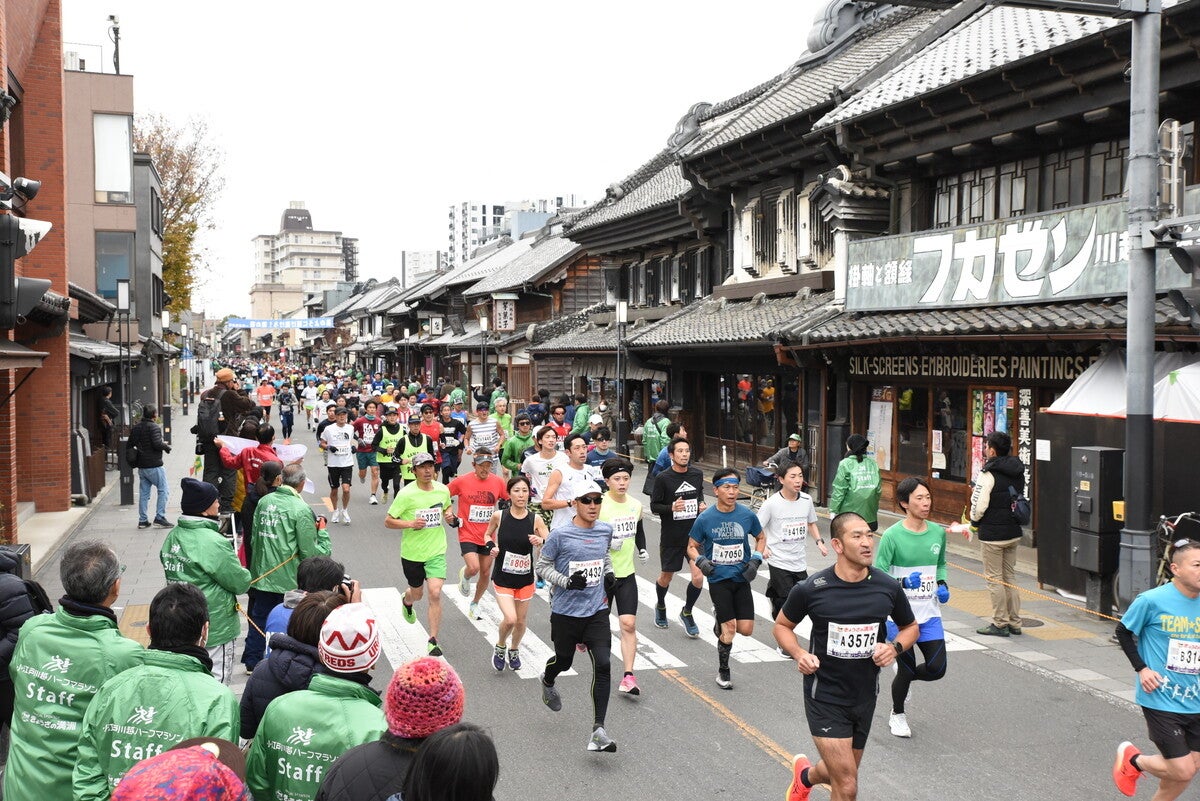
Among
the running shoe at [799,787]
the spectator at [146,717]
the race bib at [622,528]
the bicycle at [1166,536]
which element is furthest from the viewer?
the bicycle at [1166,536]

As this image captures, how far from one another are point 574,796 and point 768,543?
349 centimetres

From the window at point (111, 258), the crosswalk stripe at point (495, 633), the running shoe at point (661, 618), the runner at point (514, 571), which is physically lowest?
the crosswalk stripe at point (495, 633)

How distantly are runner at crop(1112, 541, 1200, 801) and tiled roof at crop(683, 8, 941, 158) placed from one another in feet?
50.2

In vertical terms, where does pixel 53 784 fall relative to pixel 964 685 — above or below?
above

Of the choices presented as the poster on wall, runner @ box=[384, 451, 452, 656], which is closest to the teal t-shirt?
runner @ box=[384, 451, 452, 656]

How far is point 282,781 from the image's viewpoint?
388cm

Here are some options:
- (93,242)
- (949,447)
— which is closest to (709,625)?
(949,447)

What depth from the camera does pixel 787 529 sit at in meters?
9.14

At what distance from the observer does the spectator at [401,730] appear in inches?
128

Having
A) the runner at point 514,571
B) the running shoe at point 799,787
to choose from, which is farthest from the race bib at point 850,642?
the runner at point 514,571

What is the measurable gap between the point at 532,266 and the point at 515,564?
116 ft

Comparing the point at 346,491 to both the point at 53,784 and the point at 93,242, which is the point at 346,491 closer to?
the point at 53,784

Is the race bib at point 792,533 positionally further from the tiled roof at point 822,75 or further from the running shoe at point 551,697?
the tiled roof at point 822,75

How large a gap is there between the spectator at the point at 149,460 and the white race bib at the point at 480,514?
7.89 metres
